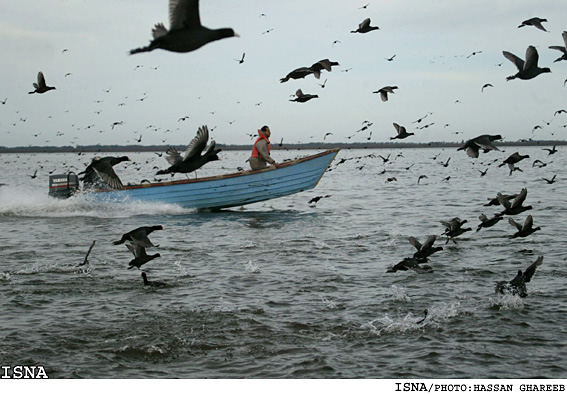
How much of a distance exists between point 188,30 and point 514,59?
297 inches

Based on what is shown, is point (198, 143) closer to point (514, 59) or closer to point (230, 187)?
point (514, 59)

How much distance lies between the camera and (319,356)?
7.60 metres

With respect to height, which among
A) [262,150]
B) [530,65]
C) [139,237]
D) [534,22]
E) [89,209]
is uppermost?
[534,22]

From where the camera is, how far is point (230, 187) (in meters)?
23.1

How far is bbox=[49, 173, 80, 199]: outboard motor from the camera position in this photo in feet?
75.3

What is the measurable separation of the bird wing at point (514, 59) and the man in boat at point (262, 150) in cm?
1048

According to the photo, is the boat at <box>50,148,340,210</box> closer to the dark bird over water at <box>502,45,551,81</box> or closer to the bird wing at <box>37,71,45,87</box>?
the bird wing at <box>37,71,45,87</box>

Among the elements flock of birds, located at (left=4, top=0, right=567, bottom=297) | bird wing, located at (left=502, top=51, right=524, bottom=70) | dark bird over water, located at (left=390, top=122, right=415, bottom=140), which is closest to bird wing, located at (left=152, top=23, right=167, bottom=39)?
flock of birds, located at (left=4, top=0, right=567, bottom=297)

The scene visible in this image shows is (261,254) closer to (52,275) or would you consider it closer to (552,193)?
(52,275)

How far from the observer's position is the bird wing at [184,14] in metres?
5.46

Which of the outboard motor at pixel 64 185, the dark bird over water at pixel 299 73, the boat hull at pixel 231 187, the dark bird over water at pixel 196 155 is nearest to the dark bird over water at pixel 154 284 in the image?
the dark bird over water at pixel 196 155

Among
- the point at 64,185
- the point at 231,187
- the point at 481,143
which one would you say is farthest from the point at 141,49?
the point at 64,185

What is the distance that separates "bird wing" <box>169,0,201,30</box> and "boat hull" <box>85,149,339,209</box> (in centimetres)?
1689
